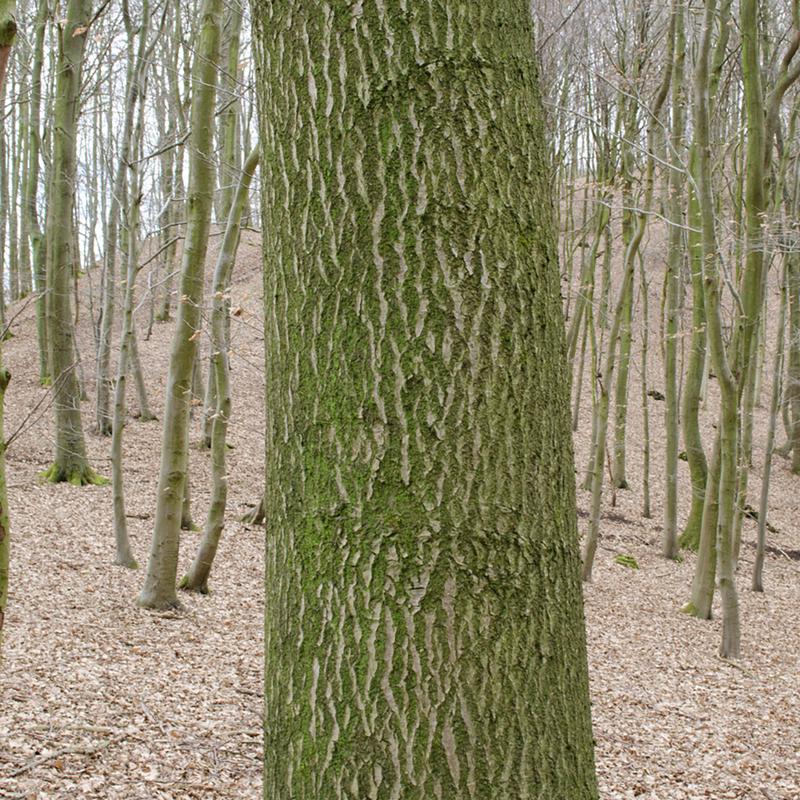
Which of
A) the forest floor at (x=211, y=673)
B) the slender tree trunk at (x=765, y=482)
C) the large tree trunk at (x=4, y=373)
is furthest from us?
the slender tree trunk at (x=765, y=482)

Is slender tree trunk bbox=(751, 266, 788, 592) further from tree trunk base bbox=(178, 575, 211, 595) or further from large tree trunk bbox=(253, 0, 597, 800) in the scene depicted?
large tree trunk bbox=(253, 0, 597, 800)

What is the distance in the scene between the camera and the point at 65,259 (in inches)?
502

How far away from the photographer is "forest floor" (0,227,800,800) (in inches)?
182

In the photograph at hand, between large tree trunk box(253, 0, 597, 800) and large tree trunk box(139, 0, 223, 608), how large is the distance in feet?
19.9

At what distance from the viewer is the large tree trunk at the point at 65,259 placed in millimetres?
12266

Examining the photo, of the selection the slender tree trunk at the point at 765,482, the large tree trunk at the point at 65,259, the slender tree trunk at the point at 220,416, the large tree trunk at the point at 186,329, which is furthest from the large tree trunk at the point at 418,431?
the slender tree trunk at the point at 765,482

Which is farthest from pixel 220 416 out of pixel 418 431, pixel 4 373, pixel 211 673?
pixel 418 431

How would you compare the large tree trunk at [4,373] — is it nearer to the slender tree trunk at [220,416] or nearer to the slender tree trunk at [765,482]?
the slender tree trunk at [220,416]

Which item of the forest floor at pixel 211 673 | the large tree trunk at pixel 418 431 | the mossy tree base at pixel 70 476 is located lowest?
the forest floor at pixel 211 673

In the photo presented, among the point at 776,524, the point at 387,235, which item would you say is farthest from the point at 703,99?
the point at 776,524

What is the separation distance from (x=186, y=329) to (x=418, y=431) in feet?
20.9

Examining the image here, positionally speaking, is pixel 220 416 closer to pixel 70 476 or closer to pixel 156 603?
pixel 156 603

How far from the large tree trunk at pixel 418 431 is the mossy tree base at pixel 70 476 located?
12.2 metres

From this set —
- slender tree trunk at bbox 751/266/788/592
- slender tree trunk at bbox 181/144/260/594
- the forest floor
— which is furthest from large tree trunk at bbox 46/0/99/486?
slender tree trunk at bbox 751/266/788/592
